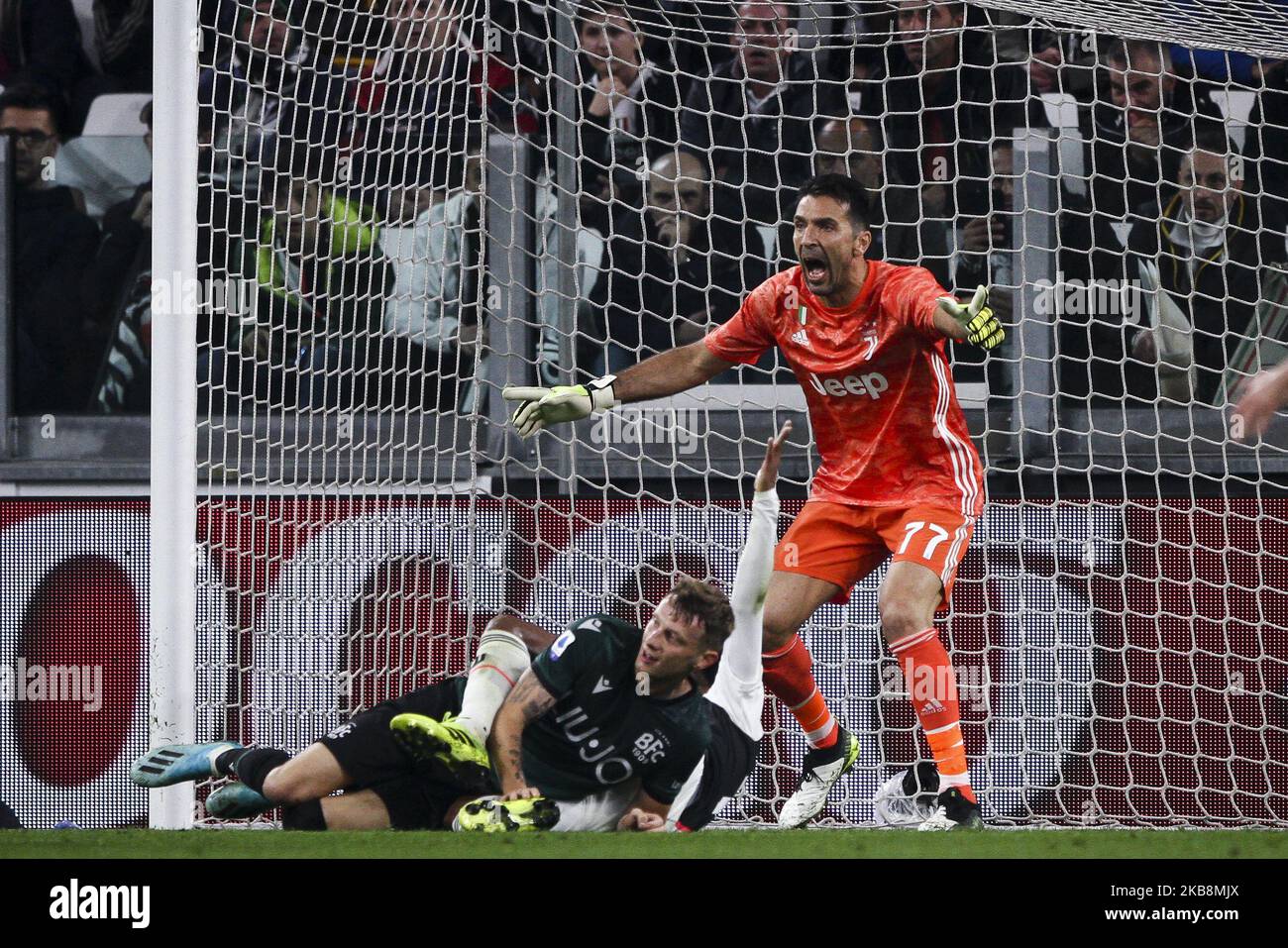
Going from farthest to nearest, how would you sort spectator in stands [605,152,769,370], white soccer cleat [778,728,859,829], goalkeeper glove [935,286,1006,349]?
spectator in stands [605,152,769,370] → white soccer cleat [778,728,859,829] → goalkeeper glove [935,286,1006,349]

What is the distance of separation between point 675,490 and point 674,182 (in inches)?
37.4

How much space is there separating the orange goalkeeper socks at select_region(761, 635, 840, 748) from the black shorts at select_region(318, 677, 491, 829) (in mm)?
788

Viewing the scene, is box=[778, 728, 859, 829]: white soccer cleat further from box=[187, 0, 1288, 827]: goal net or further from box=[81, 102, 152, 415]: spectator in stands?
box=[81, 102, 152, 415]: spectator in stands

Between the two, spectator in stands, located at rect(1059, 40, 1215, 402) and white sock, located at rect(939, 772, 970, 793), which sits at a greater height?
spectator in stands, located at rect(1059, 40, 1215, 402)

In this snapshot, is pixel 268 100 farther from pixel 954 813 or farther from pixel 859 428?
pixel 954 813

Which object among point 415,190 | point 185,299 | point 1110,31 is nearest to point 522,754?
point 185,299

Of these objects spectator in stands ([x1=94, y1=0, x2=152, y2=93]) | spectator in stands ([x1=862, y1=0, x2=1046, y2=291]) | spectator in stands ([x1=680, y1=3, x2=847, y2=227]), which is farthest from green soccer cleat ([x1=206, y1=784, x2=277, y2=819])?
spectator in stands ([x1=94, y1=0, x2=152, y2=93])

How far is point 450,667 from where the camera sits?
4.96 meters

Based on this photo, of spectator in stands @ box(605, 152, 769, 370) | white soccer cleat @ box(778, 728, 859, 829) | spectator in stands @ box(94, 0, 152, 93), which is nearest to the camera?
white soccer cleat @ box(778, 728, 859, 829)

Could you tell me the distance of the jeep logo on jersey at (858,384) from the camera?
4.16m

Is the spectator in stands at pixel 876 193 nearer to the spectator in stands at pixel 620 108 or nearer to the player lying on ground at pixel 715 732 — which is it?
the spectator in stands at pixel 620 108

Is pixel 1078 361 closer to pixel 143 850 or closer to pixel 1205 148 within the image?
pixel 1205 148

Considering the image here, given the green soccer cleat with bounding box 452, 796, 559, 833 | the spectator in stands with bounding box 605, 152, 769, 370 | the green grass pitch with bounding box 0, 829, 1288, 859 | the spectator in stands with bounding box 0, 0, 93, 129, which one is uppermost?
the spectator in stands with bounding box 0, 0, 93, 129

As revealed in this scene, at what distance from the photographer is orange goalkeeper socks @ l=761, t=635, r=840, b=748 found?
4340mm
